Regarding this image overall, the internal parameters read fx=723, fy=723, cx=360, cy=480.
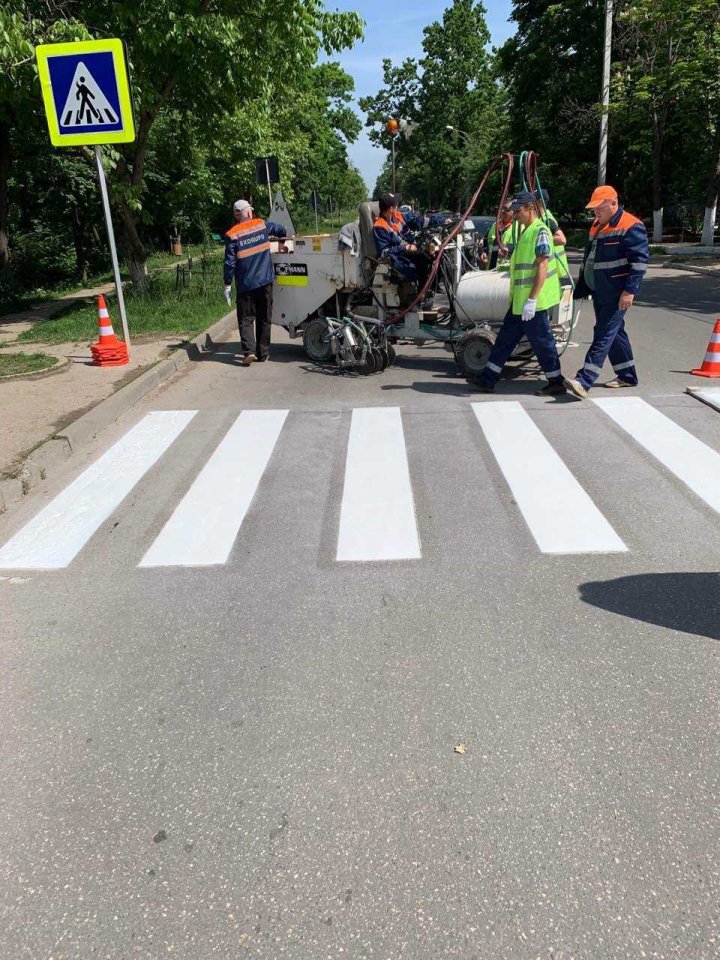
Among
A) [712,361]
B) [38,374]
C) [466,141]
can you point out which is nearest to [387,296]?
[712,361]

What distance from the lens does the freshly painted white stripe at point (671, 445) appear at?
5.34 meters

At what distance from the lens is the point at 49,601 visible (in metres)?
4.11

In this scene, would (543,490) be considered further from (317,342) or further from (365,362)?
(317,342)

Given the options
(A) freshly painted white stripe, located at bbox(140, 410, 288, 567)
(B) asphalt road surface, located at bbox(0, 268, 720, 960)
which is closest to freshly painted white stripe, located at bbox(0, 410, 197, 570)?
(B) asphalt road surface, located at bbox(0, 268, 720, 960)

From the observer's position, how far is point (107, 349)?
9297 mm

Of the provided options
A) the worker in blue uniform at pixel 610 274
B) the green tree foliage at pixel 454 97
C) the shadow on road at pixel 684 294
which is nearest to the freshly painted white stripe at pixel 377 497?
the worker in blue uniform at pixel 610 274

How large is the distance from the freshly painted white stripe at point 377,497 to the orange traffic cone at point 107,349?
3.91 meters

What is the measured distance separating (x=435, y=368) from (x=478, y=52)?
64953 millimetres

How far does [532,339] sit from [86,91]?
5.85 meters

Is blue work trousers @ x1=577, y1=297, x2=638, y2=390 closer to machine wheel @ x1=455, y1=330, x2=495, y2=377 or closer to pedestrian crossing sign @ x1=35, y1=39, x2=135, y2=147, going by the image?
machine wheel @ x1=455, y1=330, x2=495, y2=377

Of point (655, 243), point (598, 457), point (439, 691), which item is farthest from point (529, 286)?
point (655, 243)

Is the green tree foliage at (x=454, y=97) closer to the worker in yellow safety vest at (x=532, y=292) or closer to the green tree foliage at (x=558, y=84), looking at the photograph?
the green tree foliage at (x=558, y=84)

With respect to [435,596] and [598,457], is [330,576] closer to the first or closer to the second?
[435,596]

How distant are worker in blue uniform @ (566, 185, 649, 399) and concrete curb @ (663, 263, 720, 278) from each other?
41.8 feet
